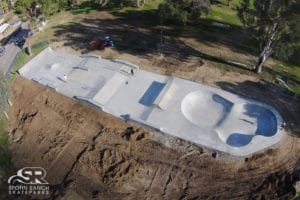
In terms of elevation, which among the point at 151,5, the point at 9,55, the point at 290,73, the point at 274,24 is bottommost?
the point at 9,55

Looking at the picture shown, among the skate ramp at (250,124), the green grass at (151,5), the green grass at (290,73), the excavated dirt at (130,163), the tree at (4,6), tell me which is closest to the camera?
the excavated dirt at (130,163)

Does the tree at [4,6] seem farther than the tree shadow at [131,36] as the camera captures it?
Yes

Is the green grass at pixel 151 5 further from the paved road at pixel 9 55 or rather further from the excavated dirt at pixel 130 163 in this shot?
the excavated dirt at pixel 130 163

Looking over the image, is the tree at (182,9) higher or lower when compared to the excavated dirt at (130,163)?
higher

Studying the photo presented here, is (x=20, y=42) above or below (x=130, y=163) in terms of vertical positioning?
above

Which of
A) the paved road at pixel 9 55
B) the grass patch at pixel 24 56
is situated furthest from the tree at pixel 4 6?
the grass patch at pixel 24 56

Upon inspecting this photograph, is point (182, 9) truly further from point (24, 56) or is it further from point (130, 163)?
point (130, 163)

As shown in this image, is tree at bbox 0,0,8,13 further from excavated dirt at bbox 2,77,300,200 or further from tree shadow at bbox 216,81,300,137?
tree shadow at bbox 216,81,300,137

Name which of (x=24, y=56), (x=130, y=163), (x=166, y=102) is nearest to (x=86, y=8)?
(x=24, y=56)
